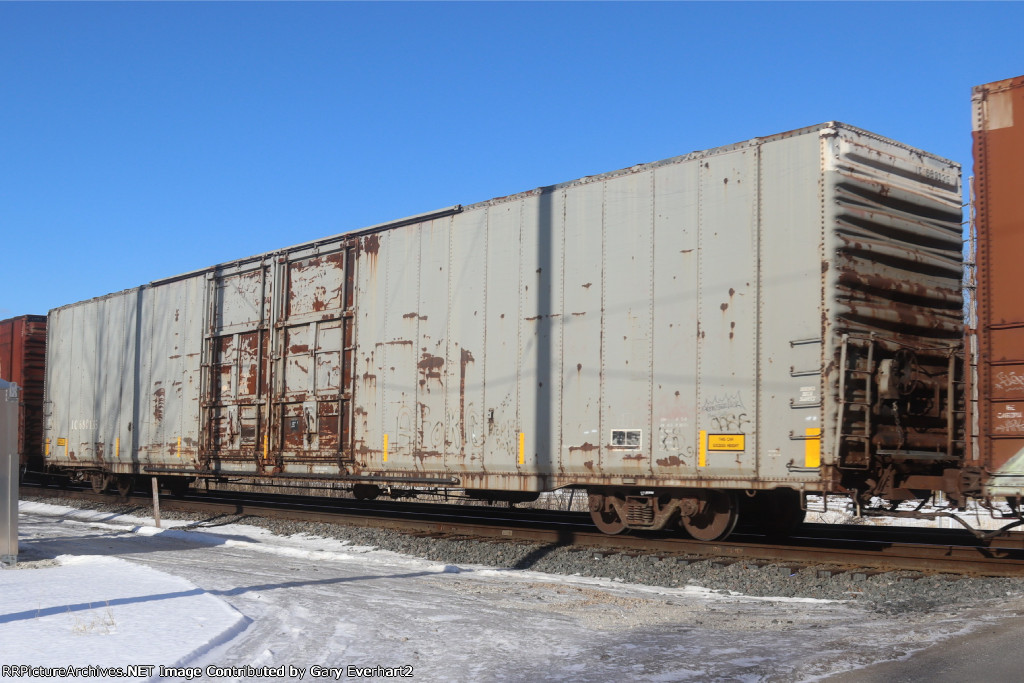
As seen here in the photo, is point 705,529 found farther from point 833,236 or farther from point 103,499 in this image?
point 103,499

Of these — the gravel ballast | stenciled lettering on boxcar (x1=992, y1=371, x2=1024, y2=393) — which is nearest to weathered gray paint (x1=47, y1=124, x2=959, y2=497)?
the gravel ballast

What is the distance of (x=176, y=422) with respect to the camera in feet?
58.2

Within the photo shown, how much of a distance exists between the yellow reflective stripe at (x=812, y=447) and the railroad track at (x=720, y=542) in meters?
1.20

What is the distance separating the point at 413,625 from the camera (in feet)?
22.2

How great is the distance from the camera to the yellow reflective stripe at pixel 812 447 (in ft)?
28.9

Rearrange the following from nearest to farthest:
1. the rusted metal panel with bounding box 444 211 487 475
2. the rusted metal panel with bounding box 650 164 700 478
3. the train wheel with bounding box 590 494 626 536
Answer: the rusted metal panel with bounding box 650 164 700 478 → the train wheel with bounding box 590 494 626 536 → the rusted metal panel with bounding box 444 211 487 475

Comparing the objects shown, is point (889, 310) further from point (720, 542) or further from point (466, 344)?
point (466, 344)

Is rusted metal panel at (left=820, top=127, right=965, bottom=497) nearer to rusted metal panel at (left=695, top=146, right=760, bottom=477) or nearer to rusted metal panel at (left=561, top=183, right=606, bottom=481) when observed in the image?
rusted metal panel at (left=695, top=146, right=760, bottom=477)

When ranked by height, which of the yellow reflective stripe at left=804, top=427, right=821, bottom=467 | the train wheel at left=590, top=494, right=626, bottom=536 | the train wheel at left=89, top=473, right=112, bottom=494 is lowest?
the train wheel at left=89, top=473, right=112, bottom=494

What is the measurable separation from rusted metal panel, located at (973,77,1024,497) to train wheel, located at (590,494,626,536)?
4.46 metres

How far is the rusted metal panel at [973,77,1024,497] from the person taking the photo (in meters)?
7.89

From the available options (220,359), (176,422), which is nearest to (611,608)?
(220,359)

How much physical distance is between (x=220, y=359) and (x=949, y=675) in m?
13.9

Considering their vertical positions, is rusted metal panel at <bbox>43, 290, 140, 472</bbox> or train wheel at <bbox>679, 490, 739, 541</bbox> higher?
rusted metal panel at <bbox>43, 290, 140, 472</bbox>
